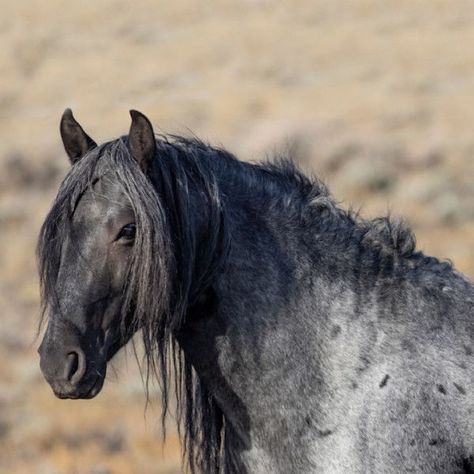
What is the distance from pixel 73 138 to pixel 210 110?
19385 millimetres

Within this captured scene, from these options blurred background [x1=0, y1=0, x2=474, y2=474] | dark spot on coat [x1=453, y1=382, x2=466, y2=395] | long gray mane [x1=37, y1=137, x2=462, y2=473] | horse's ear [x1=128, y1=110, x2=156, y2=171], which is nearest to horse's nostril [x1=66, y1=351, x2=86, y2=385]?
long gray mane [x1=37, y1=137, x2=462, y2=473]

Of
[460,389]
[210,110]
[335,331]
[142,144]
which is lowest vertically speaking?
[460,389]

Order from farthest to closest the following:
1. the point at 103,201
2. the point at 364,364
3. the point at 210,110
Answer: the point at 210,110 → the point at 364,364 → the point at 103,201

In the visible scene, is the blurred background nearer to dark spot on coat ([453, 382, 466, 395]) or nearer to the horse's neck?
the horse's neck

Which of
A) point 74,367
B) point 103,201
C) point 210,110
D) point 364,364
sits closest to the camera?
point 74,367

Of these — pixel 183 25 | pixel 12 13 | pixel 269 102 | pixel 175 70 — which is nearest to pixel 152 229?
pixel 269 102

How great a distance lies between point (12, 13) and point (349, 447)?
32.2m

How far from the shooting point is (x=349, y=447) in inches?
149

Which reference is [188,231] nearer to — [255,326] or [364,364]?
[255,326]

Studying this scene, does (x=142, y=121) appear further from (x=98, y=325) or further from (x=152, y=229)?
(x=98, y=325)

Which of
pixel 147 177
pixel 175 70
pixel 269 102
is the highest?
pixel 175 70

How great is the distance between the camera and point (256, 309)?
3.92 m

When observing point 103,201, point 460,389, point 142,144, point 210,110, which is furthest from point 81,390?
point 210,110

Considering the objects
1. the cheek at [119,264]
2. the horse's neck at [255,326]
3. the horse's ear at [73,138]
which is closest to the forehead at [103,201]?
the cheek at [119,264]
